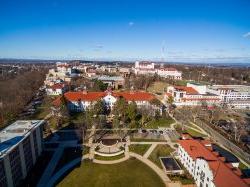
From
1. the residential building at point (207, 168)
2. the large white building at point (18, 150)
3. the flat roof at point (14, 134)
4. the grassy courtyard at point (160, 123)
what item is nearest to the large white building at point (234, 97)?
the grassy courtyard at point (160, 123)

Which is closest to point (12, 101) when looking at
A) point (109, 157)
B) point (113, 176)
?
point (109, 157)

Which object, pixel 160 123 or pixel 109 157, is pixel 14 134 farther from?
pixel 160 123

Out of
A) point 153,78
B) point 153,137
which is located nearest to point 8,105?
point 153,137

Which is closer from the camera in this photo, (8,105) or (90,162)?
(90,162)

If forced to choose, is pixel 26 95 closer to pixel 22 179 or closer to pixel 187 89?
pixel 22 179

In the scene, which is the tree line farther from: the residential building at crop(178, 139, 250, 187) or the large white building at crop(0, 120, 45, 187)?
the residential building at crop(178, 139, 250, 187)

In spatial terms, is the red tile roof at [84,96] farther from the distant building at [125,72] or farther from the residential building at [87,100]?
the distant building at [125,72]
